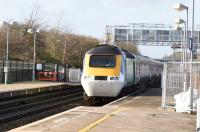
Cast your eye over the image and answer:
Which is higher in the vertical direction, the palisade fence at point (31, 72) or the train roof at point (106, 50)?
the train roof at point (106, 50)

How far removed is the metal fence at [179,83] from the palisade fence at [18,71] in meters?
31.5

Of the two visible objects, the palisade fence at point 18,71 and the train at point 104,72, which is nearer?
the train at point 104,72

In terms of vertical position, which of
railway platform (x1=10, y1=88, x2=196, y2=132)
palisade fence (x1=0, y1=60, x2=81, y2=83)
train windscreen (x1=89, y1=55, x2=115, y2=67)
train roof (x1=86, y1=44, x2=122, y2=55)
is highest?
train roof (x1=86, y1=44, x2=122, y2=55)

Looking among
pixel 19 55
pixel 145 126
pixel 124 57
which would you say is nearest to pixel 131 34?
pixel 19 55

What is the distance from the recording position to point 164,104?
20969 millimetres

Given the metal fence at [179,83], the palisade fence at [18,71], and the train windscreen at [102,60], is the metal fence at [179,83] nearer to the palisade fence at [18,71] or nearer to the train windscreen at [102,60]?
the train windscreen at [102,60]

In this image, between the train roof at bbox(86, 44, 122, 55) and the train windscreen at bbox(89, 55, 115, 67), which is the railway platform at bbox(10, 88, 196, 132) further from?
the train roof at bbox(86, 44, 122, 55)

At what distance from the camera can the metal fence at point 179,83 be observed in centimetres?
1931

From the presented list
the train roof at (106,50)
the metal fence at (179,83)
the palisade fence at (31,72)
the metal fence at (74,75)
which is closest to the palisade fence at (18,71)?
the palisade fence at (31,72)

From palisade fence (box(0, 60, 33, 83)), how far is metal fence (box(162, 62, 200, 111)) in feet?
103

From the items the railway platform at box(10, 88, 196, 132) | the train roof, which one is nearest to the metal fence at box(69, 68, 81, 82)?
the train roof

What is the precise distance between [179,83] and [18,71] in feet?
119

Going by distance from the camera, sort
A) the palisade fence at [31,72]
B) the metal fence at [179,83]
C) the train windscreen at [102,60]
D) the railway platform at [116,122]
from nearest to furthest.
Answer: the railway platform at [116,122] → the metal fence at [179,83] → the train windscreen at [102,60] → the palisade fence at [31,72]

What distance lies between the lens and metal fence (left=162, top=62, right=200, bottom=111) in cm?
1931
